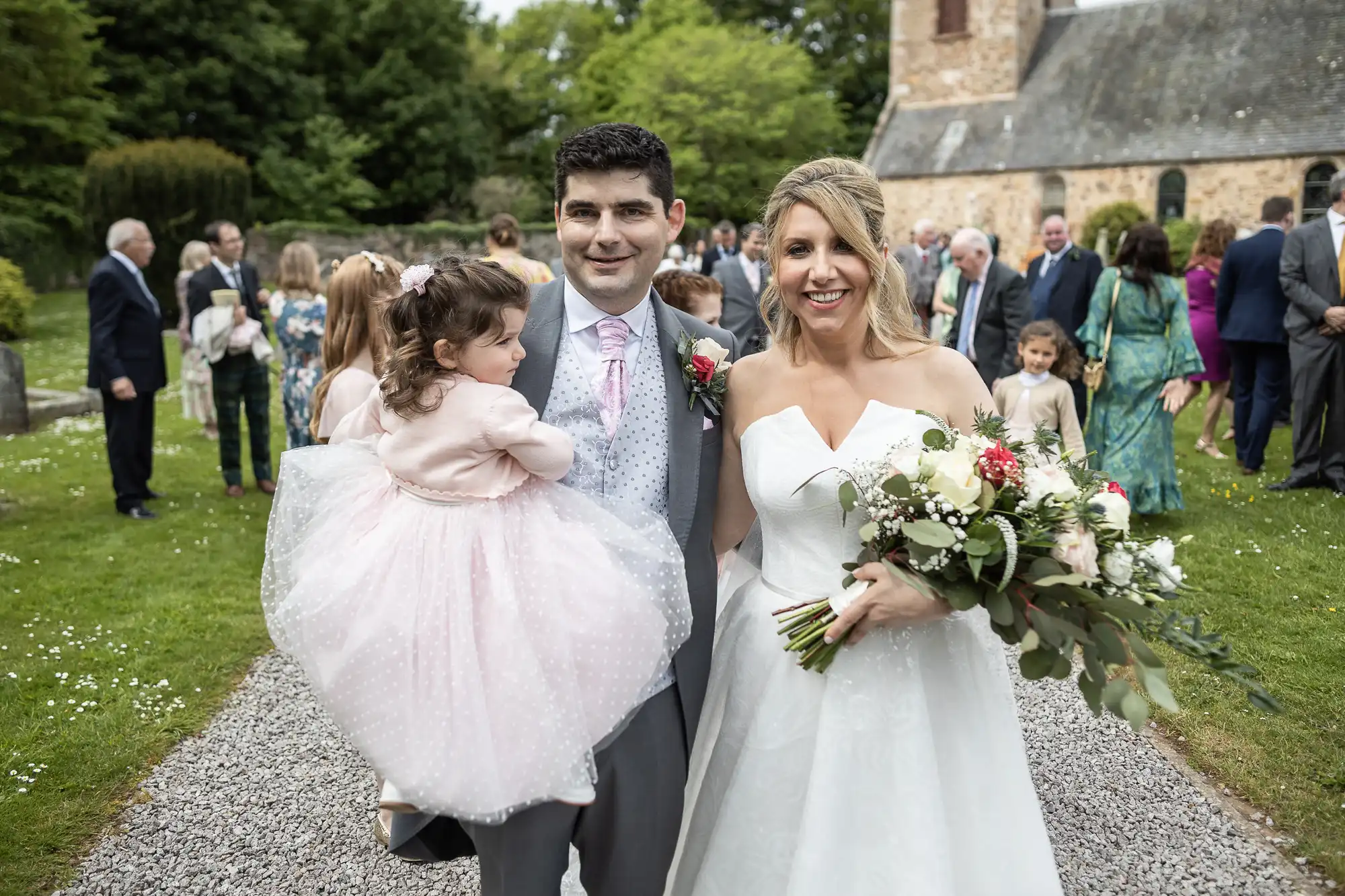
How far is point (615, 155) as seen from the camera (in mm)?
2848

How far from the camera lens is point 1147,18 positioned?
35500mm

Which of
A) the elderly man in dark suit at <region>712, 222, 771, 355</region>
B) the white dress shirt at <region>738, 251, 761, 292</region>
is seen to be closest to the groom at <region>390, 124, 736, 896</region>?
the elderly man in dark suit at <region>712, 222, 771, 355</region>

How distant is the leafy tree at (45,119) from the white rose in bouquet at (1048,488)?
24.6 m

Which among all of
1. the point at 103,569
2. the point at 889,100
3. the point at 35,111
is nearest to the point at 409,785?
the point at 103,569

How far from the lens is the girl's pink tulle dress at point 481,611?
241 centimetres

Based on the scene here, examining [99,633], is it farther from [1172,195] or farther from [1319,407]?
[1172,195]

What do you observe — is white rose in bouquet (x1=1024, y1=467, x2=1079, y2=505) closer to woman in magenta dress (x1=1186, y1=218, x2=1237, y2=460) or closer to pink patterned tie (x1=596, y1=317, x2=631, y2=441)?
pink patterned tie (x1=596, y1=317, x2=631, y2=441)

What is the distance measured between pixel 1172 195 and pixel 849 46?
23.1 m

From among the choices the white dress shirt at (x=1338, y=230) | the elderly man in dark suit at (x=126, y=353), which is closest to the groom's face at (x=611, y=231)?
the elderly man in dark suit at (x=126, y=353)

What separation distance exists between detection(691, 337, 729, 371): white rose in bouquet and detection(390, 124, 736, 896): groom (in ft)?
0.29

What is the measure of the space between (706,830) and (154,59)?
121ft

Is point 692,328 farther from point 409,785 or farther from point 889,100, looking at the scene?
point 889,100

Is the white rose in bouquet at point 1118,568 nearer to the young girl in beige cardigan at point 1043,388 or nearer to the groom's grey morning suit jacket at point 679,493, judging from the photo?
the groom's grey morning suit jacket at point 679,493

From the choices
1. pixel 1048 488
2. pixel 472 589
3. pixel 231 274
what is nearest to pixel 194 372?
pixel 231 274
